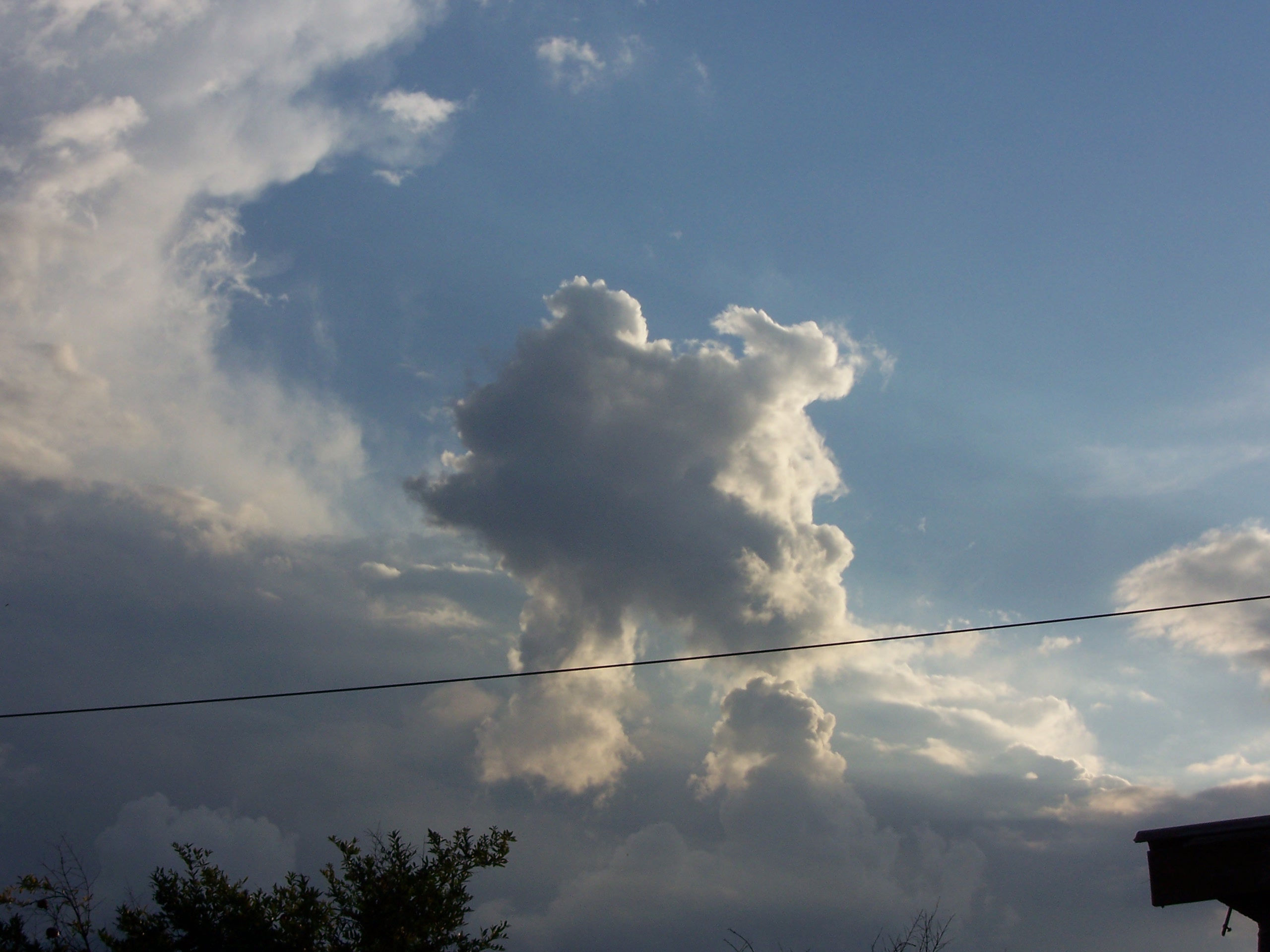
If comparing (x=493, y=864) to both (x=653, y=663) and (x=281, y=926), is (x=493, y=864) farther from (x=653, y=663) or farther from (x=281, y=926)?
(x=653, y=663)

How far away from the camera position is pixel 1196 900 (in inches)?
321

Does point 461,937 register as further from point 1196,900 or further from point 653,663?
point 1196,900

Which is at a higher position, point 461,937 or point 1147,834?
point 1147,834

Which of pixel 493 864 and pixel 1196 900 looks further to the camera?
pixel 493 864

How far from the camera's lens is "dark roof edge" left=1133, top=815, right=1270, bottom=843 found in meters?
8.02

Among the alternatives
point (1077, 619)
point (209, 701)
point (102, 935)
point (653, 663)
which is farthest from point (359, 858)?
point (1077, 619)

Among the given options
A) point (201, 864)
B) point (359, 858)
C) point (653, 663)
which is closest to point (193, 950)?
point (201, 864)

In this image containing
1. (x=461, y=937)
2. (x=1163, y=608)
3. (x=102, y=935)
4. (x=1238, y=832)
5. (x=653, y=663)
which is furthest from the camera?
(x=461, y=937)

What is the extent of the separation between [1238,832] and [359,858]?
2005 cm

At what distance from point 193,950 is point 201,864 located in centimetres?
180

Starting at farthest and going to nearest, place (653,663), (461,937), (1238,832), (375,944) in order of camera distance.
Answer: (461,937) → (375,944) → (653,663) → (1238,832)

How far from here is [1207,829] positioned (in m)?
8.19

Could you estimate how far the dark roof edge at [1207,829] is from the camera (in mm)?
8016

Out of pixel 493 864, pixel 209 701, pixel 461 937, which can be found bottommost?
pixel 461 937
